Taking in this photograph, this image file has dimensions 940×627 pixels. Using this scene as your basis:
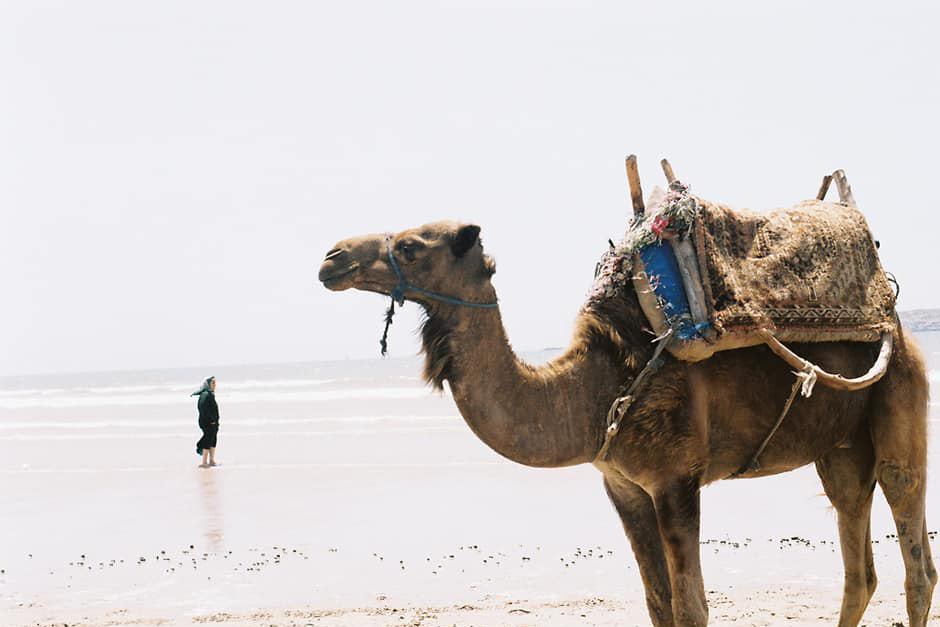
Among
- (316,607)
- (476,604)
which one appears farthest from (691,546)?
(316,607)

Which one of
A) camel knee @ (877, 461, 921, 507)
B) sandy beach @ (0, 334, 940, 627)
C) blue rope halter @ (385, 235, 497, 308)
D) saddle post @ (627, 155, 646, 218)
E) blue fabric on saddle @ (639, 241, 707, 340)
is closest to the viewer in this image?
blue rope halter @ (385, 235, 497, 308)

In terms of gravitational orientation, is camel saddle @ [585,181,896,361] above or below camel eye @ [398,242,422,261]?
below

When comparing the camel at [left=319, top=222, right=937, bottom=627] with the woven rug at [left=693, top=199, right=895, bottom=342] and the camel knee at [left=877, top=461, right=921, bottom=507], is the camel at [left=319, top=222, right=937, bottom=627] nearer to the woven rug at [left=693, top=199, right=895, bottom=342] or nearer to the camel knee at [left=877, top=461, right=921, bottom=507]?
the camel knee at [left=877, top=461, right=921, bottom=507]

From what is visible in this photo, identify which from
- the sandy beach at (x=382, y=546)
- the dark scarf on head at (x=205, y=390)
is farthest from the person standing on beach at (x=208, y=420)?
the sandy beach at (x=382, y=546)

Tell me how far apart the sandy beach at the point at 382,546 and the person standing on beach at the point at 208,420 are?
43 cm

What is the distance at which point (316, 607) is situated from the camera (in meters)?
7.41

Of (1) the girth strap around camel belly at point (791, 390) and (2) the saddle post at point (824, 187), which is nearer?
(1) the girth strap around camel belly at point (791, 390)

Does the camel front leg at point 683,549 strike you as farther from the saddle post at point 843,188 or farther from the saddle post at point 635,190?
the saddle post at point 843,188

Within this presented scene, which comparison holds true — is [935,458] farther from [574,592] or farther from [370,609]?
[370,609]

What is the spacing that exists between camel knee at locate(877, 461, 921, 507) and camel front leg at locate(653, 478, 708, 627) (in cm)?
122

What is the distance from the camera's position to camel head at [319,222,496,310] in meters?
3.88

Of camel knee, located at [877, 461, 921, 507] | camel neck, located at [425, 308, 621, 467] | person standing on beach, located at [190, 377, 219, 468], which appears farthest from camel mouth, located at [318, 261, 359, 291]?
person standing on beach, located at [190, 377, 219, 468]

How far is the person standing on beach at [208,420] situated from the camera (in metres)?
17.0

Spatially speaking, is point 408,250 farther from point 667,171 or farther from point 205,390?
point 205,390
